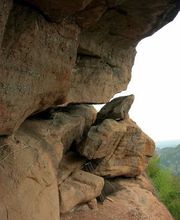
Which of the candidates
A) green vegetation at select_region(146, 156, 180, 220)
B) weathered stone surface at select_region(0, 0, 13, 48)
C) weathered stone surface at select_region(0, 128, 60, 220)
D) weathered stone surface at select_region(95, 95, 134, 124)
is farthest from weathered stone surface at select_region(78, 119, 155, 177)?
green vegetation at select_region(146, 156, 180, 220)

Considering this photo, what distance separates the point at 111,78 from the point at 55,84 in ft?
14.6

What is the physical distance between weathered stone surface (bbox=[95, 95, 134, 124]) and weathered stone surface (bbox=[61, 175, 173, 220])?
3.07 m

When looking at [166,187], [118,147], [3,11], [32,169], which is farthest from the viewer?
[166,187]

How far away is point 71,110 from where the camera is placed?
16203 millimetres

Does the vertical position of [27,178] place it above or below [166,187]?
above

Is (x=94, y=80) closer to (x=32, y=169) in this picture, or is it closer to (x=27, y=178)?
(x=32, y=169)

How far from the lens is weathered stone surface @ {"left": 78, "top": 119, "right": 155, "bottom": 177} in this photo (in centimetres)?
1556

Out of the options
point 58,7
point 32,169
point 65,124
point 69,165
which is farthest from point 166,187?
point 58,7

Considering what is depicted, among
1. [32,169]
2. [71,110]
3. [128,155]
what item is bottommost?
[128,155]

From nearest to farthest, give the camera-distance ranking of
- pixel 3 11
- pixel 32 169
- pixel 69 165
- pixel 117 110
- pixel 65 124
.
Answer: pixel 3 11, pixel 32 169, pixel 65 124, pixel 69 165, pixel 117 110

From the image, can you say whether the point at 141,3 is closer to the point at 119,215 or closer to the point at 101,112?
the point at 101,112

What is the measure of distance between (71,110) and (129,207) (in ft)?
15.5

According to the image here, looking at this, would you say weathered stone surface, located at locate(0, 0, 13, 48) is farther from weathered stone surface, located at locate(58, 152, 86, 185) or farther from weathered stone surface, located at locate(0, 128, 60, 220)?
weathered stone surface, located at locate(58, 152, 86, 185)

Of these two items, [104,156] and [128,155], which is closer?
[104,156]
